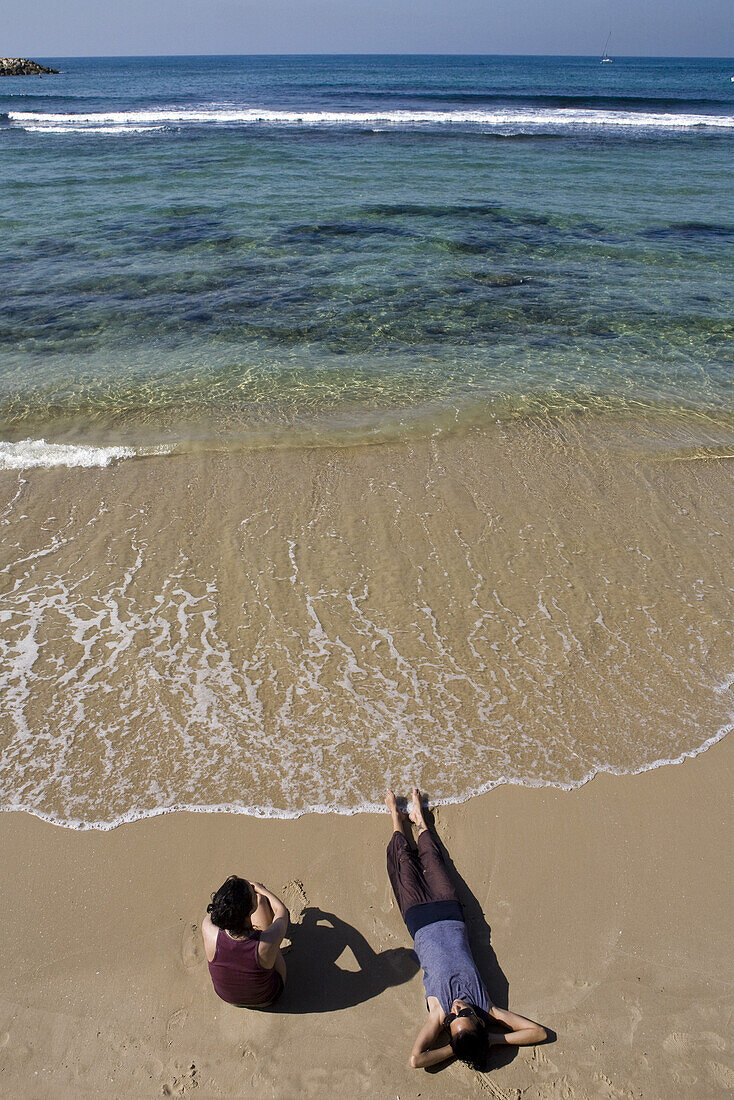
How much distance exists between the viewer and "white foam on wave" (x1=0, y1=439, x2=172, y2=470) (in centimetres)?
770

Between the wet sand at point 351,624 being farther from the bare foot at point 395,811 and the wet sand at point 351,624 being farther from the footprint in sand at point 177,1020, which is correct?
the footprint in sand at point 177,1020

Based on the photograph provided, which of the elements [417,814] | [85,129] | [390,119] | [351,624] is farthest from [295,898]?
[390,119]

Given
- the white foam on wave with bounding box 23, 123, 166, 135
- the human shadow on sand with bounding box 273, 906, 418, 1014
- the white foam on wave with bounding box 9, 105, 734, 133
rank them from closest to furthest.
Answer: the human shadow on sand with bounding box 273, 906, 418, 1014 < the white foam on wave with bounding box 23, 123, 166, 135 < the white foam on wave with bounding box 9, 105, 734, 133

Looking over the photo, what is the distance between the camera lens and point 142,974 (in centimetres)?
348

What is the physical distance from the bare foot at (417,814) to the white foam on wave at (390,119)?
37394 mm

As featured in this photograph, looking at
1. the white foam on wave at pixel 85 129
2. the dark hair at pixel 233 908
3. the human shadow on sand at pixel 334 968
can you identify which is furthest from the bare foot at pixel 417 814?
the white foam on wave at pixel 85 129

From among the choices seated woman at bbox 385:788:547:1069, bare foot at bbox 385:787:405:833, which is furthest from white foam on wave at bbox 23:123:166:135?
seated woman at bbox 385:788:547:1069

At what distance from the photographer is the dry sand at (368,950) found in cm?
317

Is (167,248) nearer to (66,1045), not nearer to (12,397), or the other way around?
(12,397)

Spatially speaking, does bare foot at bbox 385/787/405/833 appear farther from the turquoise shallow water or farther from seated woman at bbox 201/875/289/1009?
the turquoise shallow water

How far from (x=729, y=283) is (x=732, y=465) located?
791 cm

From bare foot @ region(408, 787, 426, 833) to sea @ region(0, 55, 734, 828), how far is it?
21 cm

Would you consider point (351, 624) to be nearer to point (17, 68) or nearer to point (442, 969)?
point (442, 969)

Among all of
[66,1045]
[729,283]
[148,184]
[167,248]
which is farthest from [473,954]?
[148,184]
